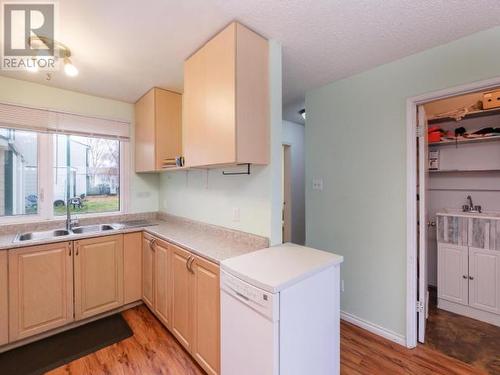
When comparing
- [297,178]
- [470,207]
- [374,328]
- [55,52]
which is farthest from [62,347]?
[470,207]

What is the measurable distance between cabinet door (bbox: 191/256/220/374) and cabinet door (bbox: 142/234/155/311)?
2.94 feet

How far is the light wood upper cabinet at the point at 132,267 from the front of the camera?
2594mm

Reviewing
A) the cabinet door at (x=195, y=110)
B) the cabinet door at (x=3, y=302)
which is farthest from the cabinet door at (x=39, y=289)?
the cabinet door at (x=195, y=110)

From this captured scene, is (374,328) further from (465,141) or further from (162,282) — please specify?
(465,141)

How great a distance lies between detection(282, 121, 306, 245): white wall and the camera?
4094mm

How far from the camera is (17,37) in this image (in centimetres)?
169

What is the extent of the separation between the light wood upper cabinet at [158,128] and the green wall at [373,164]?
1.63 m

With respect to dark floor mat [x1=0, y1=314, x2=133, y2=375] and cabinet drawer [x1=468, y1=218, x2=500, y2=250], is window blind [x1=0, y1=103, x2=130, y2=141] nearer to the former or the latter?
dark floor mat [x1=0, y1=314, x2=133, y2=375]

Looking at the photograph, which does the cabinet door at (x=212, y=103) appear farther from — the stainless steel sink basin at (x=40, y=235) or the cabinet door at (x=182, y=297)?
the stainless steel sink basin at (x=40, y=235)

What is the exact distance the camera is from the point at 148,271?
253 cm

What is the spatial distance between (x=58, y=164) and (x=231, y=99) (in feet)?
7.67

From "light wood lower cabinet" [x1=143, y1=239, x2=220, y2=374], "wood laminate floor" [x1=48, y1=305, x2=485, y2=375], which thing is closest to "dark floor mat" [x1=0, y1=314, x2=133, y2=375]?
"wood laminate floor" [x1=48, y1=305, x2=485, y2=375]

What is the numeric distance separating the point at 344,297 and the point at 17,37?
3.53m

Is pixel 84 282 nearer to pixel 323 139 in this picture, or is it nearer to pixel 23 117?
pixel 23 117
